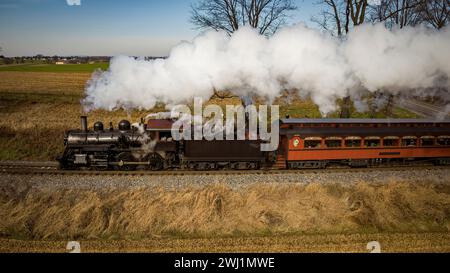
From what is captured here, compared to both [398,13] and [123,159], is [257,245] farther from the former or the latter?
[398,13]

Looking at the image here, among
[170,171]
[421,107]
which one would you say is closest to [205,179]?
[170,171]

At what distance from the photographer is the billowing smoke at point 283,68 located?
52.6 feet

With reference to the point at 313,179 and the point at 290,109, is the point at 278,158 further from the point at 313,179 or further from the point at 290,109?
the point at 290,109

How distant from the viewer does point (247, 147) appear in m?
16.9

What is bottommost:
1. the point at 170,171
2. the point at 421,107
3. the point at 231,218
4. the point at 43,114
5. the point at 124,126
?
the point at 231,218

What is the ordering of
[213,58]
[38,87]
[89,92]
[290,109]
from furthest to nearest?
[38,87], [290,109], [89,92], [213,58]

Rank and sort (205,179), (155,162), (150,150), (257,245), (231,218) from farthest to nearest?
(155,162) → (150,150) → (205,179) → (231,218) → (257,245)

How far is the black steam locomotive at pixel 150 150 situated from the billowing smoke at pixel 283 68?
4.77ft

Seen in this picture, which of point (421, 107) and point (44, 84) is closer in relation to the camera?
point (421, 107)

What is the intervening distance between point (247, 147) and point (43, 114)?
20.7 m

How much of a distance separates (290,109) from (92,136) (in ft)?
66.6

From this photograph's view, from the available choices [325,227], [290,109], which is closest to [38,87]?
[290,109]

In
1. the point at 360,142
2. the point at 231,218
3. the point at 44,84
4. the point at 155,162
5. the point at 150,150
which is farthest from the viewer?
the point at 44,84

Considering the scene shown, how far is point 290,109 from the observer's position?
1259 inches
